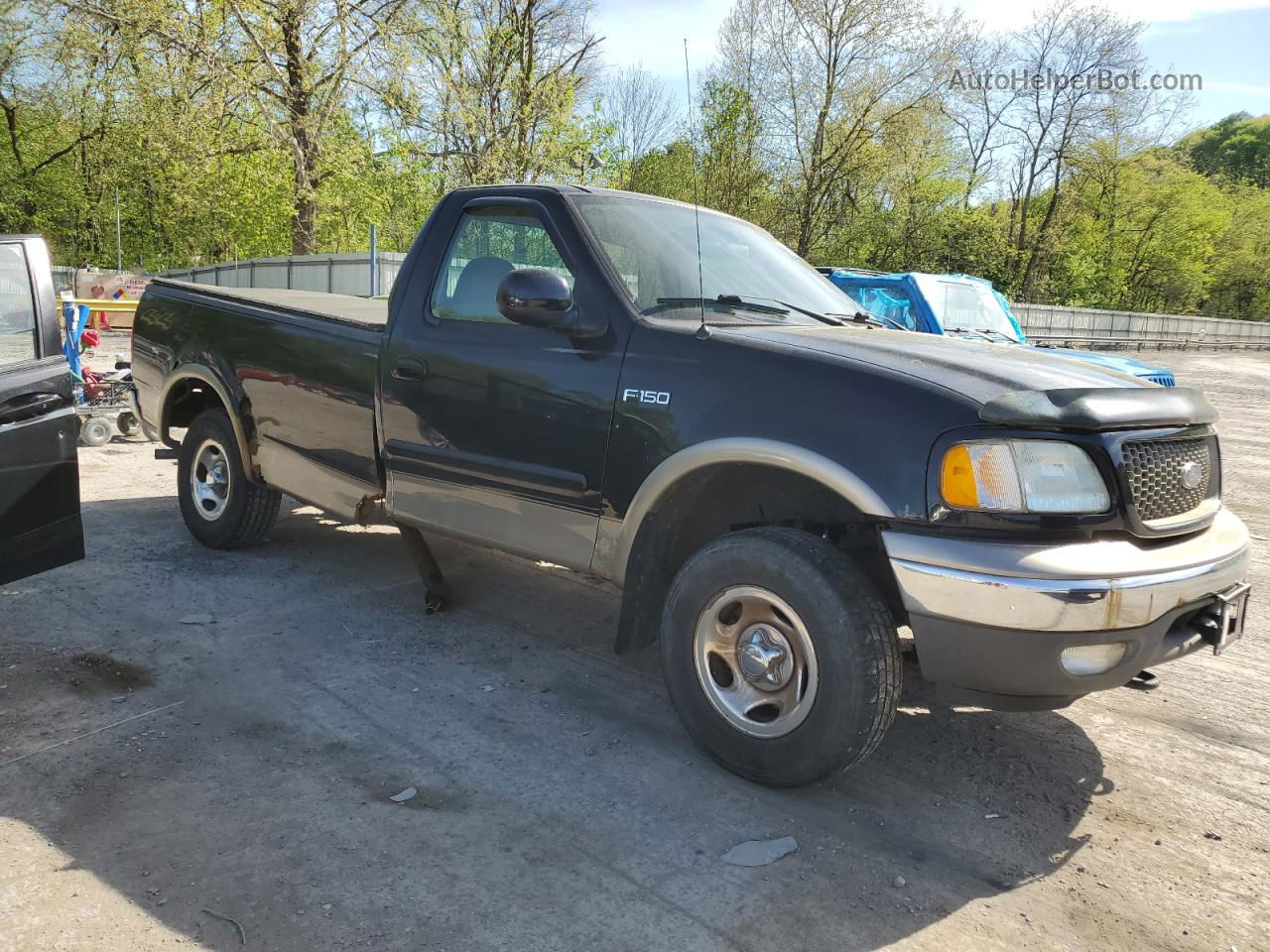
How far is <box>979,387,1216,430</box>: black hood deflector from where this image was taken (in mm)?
2764

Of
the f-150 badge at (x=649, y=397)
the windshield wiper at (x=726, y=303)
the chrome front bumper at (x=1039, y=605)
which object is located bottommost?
the chrome front bumper at (x=1039, y=605)

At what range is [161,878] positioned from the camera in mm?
2688

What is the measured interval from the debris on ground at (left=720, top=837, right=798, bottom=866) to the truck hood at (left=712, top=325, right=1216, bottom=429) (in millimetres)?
1416

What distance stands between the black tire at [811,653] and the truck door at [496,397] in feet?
1.98

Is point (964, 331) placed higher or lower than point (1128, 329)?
lower

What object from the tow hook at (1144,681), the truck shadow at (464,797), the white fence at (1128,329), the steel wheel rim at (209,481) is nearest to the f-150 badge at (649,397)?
the truck shadow at (464,797)

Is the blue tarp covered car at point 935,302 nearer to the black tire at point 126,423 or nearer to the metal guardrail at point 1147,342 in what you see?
Result: the black tire at point 126,423

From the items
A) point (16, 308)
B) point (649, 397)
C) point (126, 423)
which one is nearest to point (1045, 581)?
point (649, 397)

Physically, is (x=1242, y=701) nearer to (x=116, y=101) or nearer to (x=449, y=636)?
(x=449, y=636)

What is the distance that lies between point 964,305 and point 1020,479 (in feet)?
29.0

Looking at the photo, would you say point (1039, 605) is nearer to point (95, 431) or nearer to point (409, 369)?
point (409, 369)

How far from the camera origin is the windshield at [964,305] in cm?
1053

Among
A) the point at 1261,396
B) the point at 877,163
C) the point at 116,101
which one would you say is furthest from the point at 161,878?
the point at 116,101

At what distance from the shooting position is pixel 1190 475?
3.09m
